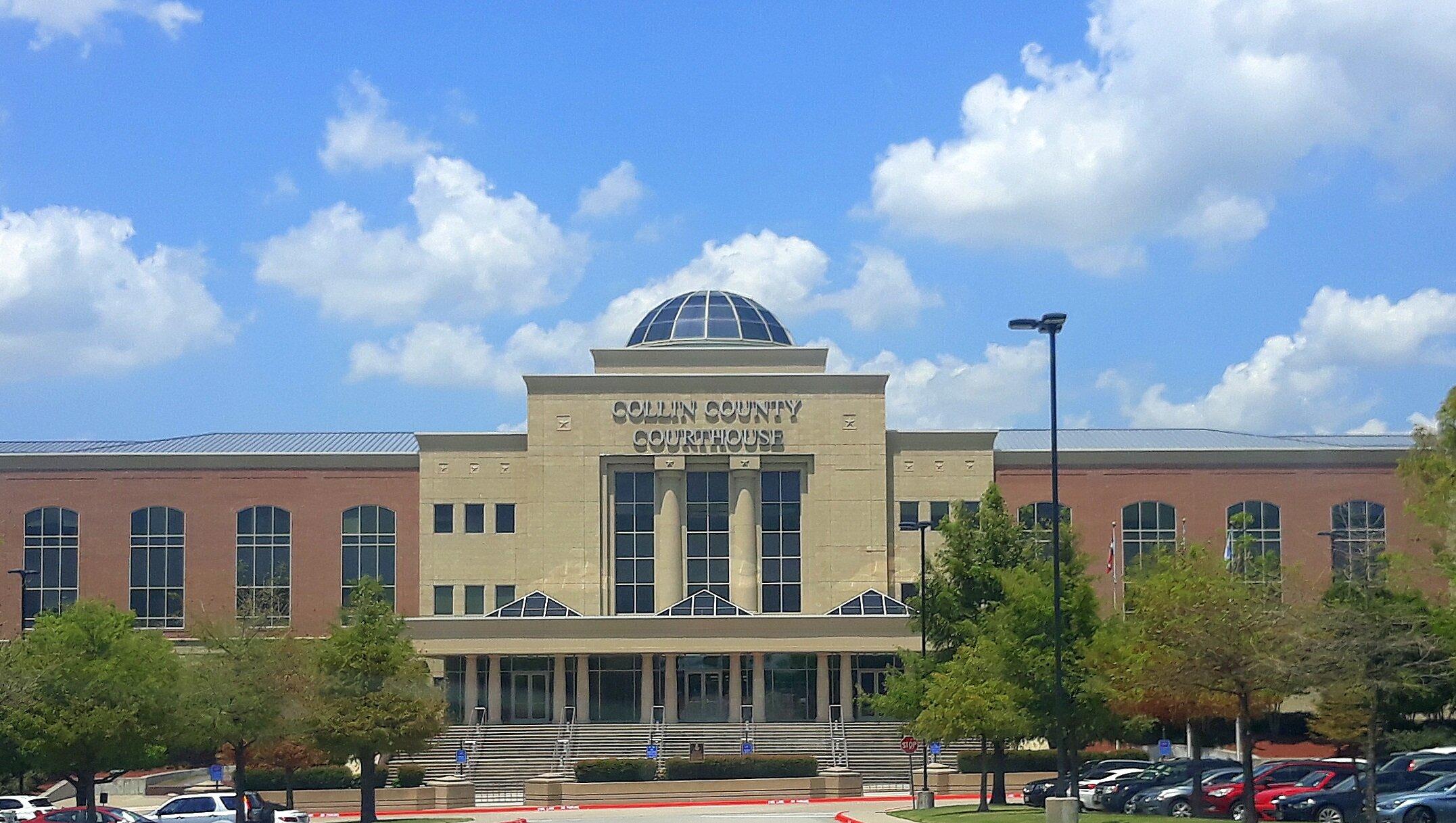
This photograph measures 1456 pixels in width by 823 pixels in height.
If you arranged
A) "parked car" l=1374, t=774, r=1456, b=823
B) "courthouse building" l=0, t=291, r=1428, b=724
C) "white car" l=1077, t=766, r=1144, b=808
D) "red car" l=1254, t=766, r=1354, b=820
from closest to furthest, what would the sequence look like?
"parked car" l=1374, t=774, r=1456, b=823
"red car" l=1254, t=766, r=1354, b=820
"white car" l=1077, t=766, r=1144, b=808
"courthouse building" l=0, t=291, r=1428, b=724

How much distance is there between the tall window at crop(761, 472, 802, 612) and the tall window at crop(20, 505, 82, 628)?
1261 inches

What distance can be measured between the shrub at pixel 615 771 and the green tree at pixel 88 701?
19.5m

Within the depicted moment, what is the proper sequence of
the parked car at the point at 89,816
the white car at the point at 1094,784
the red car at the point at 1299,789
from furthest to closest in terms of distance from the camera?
the white car at the point at 1094,784, the parked car at the point at 89,816, the red car at the point at 1299,789

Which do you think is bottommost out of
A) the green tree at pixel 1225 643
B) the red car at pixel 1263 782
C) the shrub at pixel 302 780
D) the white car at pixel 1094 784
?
the shrub at pixel 302 780

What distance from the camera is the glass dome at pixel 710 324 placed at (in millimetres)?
83375

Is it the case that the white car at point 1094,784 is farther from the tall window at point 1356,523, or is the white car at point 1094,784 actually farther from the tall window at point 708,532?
the tall window at point 1356,523

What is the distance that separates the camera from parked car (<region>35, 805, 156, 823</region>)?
1718 inches

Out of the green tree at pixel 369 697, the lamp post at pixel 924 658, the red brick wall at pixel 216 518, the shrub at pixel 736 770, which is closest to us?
the green tree at pixel 369 697

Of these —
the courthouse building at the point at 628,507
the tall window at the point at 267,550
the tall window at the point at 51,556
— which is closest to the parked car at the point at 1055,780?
the courthouse building at the point at 628,507

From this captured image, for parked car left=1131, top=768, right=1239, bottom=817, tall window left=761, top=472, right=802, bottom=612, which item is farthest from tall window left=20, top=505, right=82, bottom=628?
parked car left=1131, top=768, right=1239, bottom=817

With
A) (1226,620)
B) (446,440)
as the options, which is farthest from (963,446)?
(1226,620)

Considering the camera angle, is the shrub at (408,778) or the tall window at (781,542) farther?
the tall window at (781,542)

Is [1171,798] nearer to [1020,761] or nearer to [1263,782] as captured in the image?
[1263,782]

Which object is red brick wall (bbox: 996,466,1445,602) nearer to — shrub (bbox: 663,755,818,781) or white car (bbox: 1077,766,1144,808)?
shrub (bbox: 663,755,818,781)
